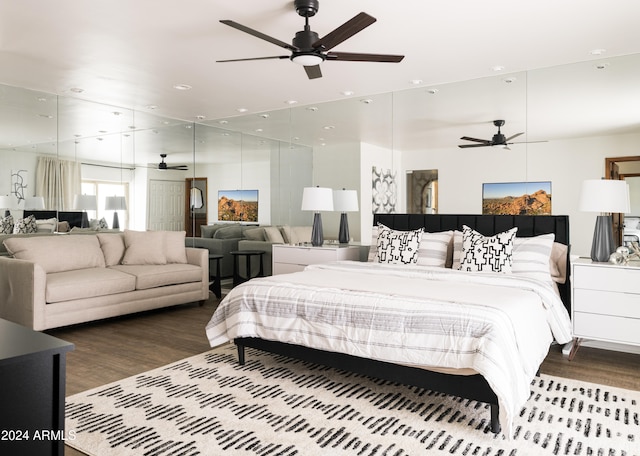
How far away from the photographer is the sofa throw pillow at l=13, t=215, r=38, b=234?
16.9 feet

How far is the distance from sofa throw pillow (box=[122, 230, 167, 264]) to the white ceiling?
1.62 m

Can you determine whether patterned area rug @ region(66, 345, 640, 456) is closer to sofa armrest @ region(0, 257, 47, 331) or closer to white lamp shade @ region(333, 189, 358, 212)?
sofa armrest @ region(0, 257, 47, 331)

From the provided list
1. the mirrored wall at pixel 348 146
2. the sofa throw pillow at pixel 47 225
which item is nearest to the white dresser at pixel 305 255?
the mirrored wall at pixel 348 146

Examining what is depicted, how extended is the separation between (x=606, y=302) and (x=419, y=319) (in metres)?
1.85

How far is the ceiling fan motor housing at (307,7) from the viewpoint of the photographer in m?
2.96

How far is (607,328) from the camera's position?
3557mm

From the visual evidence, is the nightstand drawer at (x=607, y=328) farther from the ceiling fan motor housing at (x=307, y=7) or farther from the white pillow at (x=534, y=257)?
the ceiling fan motor housing at (x=307, y=7)

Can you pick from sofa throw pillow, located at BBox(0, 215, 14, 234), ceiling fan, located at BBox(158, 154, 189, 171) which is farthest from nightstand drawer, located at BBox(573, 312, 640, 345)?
sofa throw pillow, located at BBox(0, 215, 14, 234)

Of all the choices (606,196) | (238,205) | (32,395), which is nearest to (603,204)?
(606,196)

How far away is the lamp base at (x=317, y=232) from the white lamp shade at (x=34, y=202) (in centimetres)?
308

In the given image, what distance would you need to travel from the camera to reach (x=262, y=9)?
10.3 ft

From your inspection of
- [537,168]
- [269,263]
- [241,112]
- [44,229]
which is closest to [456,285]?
[537,168]

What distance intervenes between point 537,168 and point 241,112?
377 cm

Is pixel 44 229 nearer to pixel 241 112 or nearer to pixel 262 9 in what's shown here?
pixel 241 112
